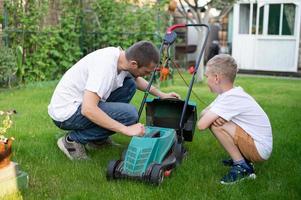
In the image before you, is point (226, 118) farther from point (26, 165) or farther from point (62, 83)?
point (26, 165)

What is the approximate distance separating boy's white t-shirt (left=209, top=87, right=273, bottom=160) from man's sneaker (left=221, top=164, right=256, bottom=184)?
0.53ft

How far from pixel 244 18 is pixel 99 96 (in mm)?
11096

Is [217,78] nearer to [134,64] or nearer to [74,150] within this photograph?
[134,64]

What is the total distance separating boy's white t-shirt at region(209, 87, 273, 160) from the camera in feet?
10.7

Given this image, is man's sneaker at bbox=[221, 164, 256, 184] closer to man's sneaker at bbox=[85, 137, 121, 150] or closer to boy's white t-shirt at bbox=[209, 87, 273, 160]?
boy's white t-shirt at bbox=[209, 87, 273, 160]

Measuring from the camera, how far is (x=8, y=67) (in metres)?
7.45

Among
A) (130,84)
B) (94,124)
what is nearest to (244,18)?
(130,84)

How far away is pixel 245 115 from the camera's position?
333 centimetres

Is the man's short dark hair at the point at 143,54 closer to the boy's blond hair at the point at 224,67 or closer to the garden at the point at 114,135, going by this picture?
the boy's blond hair at the point at 224,67

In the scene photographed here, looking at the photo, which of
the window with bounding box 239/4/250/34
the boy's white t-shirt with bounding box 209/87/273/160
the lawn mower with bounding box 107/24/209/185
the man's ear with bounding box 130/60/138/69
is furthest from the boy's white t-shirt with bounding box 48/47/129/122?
the window with bounding box 239/4/250/34

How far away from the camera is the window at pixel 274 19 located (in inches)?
505

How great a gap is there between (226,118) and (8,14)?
19.7 feet

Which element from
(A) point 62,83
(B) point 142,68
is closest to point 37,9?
(A) point 62,83

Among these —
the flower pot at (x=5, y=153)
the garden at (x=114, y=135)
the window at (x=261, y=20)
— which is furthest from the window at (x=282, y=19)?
the flower pot at (x=5, y=153)
